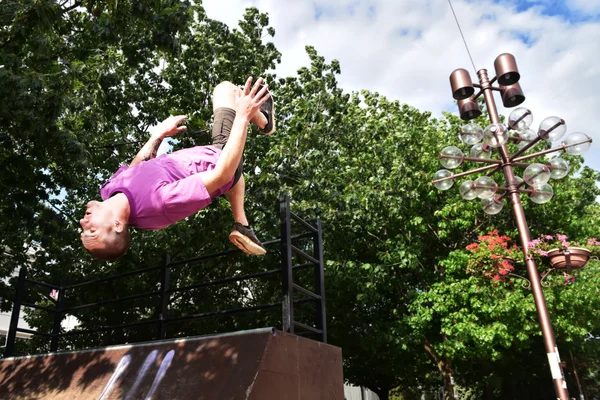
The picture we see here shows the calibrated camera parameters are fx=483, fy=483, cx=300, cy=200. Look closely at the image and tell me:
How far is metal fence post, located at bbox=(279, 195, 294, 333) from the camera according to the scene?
407 centimetres

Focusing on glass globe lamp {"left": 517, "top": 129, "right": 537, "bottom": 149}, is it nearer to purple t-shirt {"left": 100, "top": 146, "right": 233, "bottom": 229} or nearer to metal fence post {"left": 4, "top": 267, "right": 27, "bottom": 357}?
purple t-shirt {"left": 100, "top": 146, "right": 233, "bottom": 229}

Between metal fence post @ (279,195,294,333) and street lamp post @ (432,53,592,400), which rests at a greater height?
street lamp post @ (432,53,592,400)

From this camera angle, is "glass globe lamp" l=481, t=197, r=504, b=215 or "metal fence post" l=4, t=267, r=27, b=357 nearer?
"metal fence post" l=4, t=267, r=27, b=357

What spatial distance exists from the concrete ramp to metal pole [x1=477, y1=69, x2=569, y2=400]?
11.8ft

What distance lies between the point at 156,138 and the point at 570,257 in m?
6.61

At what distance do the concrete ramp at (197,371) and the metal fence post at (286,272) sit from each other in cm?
25

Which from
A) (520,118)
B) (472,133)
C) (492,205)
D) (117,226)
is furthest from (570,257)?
(117,226)

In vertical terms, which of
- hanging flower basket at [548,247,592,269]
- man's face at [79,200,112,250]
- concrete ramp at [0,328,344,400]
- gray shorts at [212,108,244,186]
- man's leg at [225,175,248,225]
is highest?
hanging flower basket at [548,247,592,269]

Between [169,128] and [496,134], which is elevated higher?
[496,134]

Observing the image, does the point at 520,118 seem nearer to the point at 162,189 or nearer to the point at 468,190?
the point at 468,190

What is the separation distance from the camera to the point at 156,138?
3.60 m

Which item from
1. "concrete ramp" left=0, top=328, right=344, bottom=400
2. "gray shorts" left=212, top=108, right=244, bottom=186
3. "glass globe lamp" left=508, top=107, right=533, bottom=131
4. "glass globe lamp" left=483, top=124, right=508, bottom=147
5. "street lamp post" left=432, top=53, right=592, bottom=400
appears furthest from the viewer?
"glass globe lamp" left=508, top=107, right=533, bottom=131

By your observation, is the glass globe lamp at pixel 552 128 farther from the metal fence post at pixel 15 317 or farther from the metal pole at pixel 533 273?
the metal fence post at pixel 15 317

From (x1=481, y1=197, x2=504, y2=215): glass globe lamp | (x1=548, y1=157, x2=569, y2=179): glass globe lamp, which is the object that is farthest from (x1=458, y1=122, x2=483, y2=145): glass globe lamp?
(x1=548, y1=157, x2=569, y2=179): glass globe lamp
